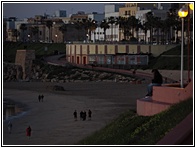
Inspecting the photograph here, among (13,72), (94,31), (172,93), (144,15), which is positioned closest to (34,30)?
(94,31)

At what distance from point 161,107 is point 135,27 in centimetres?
7668

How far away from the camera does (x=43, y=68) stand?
80125 millimetres

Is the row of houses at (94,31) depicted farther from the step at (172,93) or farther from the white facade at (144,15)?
the step at (172,93)

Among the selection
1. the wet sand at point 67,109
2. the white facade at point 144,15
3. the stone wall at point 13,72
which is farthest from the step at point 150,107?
the white facade at point 144,15

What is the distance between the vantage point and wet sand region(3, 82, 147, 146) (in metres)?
24.8

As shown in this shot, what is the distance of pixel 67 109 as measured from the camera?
3806 centimetres

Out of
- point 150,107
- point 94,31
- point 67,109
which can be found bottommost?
point 67,109

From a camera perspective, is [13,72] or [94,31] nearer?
[13,72]

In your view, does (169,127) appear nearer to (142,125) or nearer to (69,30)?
(142,125)

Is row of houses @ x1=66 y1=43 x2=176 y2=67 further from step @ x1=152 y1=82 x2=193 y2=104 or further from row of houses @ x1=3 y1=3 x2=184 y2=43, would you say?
step @ x1=152 y1=82 x2=193 y2=104

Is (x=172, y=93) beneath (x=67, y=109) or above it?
above

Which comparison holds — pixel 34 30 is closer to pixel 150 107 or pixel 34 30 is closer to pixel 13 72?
pixel 13 72

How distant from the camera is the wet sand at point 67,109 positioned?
81.3 feet

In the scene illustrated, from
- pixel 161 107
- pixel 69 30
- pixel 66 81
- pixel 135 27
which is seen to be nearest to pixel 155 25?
pixel 135 27
